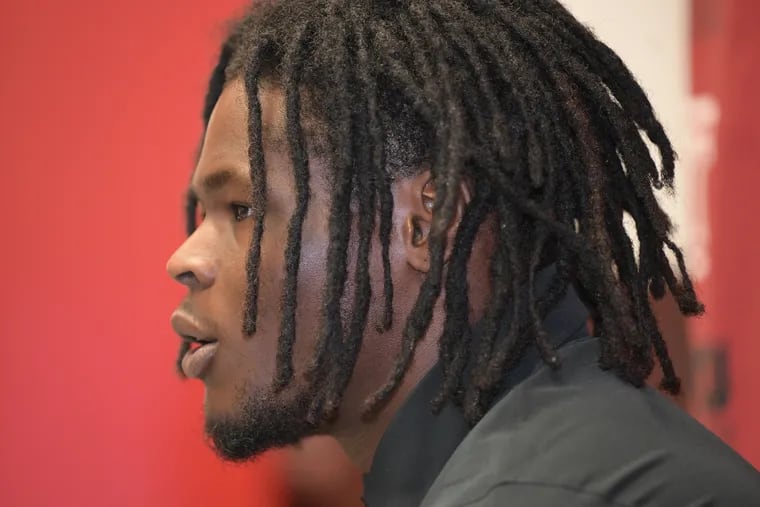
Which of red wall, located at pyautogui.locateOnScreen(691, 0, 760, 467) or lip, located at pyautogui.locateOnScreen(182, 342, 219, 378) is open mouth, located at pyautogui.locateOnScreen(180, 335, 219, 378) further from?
red wall, located at pyautogui.locateOnScreen(691, 0, 760, 467)

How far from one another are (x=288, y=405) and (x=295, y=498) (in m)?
0.40

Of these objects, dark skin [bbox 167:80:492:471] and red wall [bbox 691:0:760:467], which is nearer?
dark skin [bbox 167:80:492:471]

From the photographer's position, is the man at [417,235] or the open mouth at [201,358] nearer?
the man at [417,235]

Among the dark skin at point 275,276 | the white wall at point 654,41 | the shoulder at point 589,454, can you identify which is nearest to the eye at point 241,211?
the dark skin at point 275,276

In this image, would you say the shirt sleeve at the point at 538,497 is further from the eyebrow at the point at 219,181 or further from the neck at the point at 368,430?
the eyebrow at the point at 219,181

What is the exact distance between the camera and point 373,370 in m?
1.02

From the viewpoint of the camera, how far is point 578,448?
0.77 m

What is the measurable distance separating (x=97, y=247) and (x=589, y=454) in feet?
2.66

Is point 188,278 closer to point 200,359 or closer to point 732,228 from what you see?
point 200,359

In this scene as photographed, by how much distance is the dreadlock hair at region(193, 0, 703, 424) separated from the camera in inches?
36.8

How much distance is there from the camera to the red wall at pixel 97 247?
4.40 ft

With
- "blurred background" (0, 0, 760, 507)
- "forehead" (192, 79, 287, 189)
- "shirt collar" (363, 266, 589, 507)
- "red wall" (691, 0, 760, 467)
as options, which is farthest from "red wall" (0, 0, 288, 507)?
"red wall" (691, 0, 760, 467)

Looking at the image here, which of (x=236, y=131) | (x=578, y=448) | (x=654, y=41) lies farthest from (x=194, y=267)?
(x=654, y=41)

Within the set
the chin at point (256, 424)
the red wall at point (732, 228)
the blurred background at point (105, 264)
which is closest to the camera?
the chin at point (256, 424)
